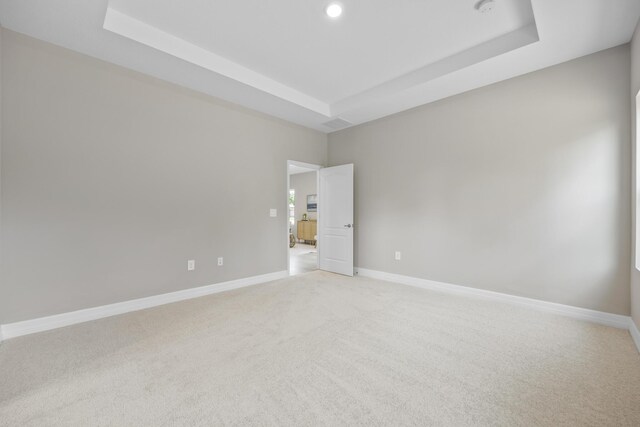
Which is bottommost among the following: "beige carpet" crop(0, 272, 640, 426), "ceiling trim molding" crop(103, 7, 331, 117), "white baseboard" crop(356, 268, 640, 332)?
"beige carpet" crop(0, 272, 640, 426)

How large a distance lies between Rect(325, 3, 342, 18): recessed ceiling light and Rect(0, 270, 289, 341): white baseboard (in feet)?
11.3

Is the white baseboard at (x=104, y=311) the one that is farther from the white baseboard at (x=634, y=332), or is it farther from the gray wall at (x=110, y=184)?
the white baseboard at (x=634, y=332)

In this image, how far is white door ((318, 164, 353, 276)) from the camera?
4.84 meters

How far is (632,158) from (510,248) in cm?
135

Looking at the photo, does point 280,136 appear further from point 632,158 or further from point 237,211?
point 632,158

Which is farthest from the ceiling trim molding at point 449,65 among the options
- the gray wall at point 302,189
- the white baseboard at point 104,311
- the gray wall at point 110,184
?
the gray wall at point 302,189

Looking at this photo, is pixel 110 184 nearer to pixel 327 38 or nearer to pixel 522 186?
pixel 327 38

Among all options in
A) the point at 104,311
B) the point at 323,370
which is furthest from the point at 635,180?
the point at 104,311

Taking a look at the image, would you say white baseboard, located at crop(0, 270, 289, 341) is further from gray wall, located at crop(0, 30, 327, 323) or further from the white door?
the white door

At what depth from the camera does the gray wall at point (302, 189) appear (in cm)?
976

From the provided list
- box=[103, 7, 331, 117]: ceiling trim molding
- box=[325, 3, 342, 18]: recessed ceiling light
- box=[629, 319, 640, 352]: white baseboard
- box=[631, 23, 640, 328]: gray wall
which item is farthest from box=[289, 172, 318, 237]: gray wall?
box=[629, 319, 640, 352]: white baseboard

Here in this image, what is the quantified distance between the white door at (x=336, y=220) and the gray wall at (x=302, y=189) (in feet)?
14.5

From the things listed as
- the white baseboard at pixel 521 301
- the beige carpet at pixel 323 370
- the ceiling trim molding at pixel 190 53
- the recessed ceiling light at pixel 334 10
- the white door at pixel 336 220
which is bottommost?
Answer: the beige carpet at pixel 323 370

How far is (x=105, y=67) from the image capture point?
9.55 feet
